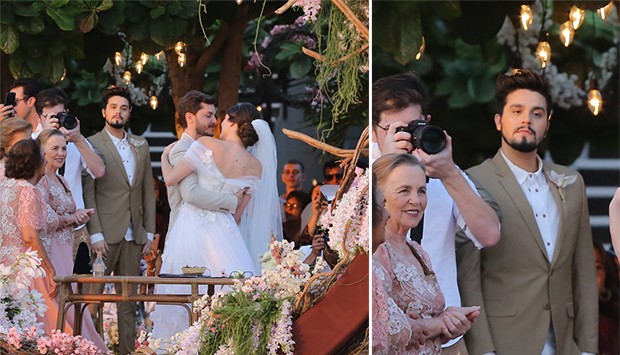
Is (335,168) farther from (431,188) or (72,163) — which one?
(431,188)

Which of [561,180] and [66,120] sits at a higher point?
[66,120]

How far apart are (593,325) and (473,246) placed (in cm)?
46

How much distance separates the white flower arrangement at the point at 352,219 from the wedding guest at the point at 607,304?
3.01 feet

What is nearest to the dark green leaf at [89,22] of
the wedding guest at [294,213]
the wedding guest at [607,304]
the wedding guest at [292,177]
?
the wedding guest at [294,213]

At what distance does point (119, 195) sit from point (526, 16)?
3355 mm

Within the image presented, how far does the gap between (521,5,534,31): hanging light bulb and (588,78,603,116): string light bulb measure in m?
0.28

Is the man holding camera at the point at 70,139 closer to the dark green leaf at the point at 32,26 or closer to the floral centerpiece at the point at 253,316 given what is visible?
the dark green leaf at the point at 32,26

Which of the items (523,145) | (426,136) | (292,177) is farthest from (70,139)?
(523,145)

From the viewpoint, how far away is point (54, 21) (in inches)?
257

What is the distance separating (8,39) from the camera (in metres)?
6.40

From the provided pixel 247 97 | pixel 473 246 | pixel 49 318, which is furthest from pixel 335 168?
pixel 473 246

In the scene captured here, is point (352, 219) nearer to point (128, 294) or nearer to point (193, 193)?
point (128, 294)

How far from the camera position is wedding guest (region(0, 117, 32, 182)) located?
20.3ft

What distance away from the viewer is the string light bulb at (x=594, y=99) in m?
4.07
